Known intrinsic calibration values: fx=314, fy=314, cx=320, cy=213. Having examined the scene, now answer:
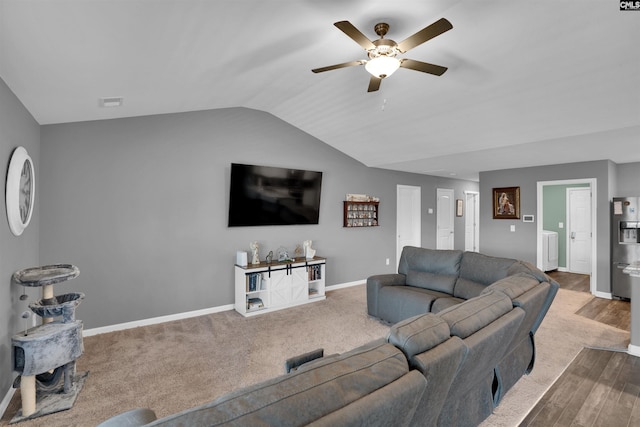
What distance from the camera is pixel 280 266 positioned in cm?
460

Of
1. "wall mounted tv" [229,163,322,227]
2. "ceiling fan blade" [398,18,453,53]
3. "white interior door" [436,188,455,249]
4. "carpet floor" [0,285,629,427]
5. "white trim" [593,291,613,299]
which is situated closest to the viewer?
"ceiling fan blade" [398,18,453,53]

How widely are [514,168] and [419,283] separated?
3878 millimetres

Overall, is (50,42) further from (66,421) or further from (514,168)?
(514,168)

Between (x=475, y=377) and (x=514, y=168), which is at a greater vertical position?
(x=514, y=168)

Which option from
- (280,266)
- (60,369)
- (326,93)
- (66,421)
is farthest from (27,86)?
(280,266)

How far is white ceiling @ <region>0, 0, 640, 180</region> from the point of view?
190 centimetres

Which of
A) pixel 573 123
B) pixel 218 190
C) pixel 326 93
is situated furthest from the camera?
pixel 218 190

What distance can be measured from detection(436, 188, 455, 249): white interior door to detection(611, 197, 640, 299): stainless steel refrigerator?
10.5 ft

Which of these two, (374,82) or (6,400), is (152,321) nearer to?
(6,400)

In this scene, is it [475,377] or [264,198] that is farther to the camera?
[264,198]

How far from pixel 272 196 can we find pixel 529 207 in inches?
193

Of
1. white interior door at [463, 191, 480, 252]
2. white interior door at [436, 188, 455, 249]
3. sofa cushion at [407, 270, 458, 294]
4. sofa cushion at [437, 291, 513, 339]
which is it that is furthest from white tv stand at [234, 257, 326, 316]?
white interior door at [463, 191, 480, 252]

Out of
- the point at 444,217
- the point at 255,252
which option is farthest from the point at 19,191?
the point at 444,217

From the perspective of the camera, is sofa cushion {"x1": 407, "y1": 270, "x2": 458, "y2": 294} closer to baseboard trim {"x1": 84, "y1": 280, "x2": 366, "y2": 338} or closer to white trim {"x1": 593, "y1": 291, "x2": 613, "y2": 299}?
baseboard trim {"x1": 84, "y1": 280, "x2": 366, "y2": 338}
